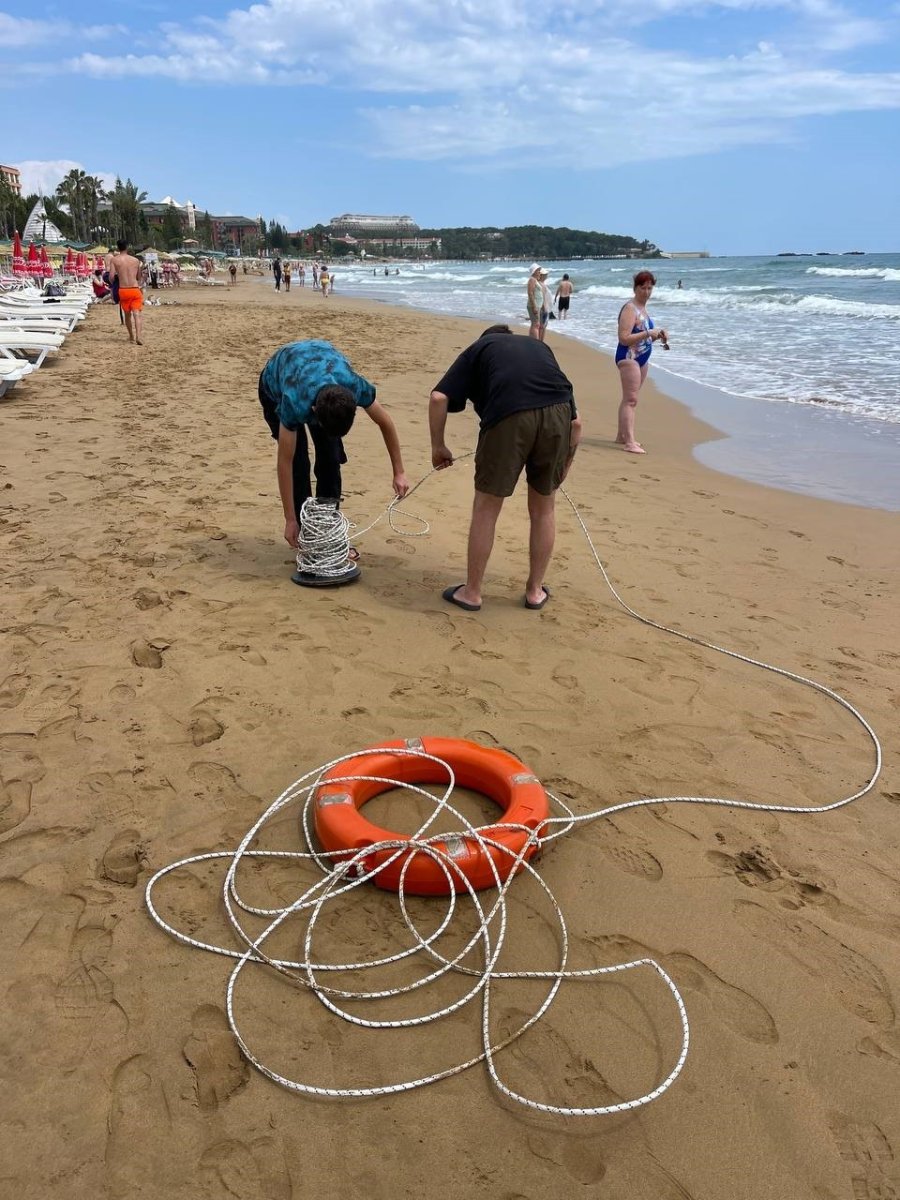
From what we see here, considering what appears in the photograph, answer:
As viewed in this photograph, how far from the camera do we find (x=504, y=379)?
Result: 353 centimetres

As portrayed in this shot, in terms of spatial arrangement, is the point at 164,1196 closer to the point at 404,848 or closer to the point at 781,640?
the point at 404,848

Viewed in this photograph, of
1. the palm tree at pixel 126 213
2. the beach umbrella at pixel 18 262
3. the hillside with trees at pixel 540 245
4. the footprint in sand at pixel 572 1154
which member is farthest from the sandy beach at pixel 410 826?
the hillside with trees at pixel 540 245

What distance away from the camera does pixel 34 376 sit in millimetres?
9828

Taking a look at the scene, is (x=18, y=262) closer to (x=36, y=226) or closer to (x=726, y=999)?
(x=36, y=226)

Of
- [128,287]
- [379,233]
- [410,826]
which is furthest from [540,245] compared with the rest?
[410,826]

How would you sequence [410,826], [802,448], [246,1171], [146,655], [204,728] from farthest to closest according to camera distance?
[802,448], [146,655], [204,728], [410,826], [246,1171]

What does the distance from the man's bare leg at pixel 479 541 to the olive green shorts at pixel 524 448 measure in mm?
73

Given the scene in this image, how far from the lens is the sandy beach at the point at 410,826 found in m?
1.60

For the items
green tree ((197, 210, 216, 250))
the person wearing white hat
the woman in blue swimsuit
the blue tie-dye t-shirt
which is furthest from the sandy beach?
green tree ((197, 210, 216, 250))

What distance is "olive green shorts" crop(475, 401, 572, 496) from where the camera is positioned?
11.7 ft

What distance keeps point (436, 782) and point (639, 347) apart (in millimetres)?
5752

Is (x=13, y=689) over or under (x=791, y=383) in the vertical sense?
under

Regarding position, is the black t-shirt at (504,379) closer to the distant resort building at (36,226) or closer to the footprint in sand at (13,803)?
the footprint in sand at (13,803)

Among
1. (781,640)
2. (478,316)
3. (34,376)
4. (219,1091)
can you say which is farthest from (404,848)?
(478,316)
